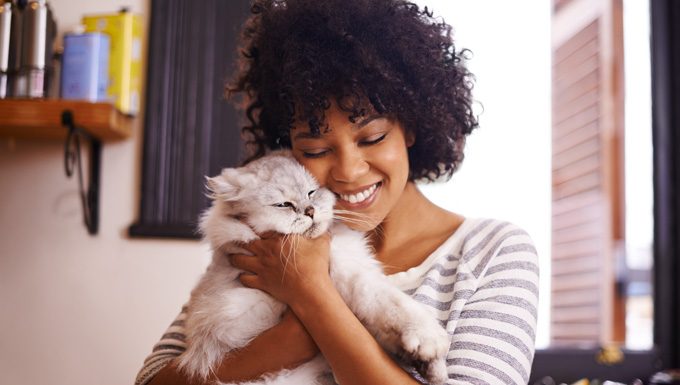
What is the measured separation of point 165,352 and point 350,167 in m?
0.62

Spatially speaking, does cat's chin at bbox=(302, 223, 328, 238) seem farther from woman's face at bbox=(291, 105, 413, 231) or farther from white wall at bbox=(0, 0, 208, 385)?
white wall at bbox=(0, 0, 208, 385)

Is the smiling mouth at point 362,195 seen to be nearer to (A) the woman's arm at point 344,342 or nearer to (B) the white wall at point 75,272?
(A) the woman's arm at point 344,342

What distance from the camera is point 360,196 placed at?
1343 millimetres

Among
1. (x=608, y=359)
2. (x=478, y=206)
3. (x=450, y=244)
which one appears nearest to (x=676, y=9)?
(x=478, y=206)

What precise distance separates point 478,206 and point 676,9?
1.16 metres

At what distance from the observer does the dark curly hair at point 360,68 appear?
133 cm

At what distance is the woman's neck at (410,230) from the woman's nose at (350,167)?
241 mm

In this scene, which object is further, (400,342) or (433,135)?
(433,135)

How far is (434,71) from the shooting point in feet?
4.68

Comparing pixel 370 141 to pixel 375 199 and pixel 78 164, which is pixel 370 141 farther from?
pixel 78 164

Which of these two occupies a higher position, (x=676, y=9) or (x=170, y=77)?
(x=676, y=9)

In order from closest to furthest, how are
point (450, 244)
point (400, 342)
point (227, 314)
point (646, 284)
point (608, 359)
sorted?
point (400, 342)
point (227, 314)
point (450, 244)
point (608, 359)
point (646, 284)

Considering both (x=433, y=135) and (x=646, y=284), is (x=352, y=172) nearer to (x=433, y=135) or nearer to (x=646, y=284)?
(x=433, y=135)

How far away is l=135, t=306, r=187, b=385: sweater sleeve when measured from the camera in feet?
4.53
